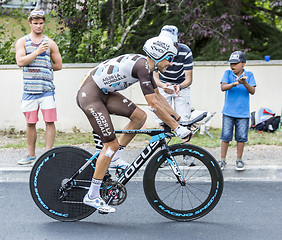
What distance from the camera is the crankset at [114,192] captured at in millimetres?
4660

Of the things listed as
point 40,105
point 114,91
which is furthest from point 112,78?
point 40,105

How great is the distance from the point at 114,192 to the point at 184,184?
70 centimetres

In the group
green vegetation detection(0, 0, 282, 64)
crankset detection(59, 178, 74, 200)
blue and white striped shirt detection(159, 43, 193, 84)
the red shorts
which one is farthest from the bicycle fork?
green vegetation detection(0, 0, 282, 64)

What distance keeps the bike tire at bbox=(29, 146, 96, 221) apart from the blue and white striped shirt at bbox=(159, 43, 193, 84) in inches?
97.7

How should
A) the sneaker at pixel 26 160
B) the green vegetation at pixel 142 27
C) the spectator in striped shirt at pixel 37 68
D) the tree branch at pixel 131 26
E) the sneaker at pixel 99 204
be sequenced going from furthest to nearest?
the tree branch at pixel 131 26 → the green vegetation at pixel 142 27 → the sneaker at pixel 26 160 → the spectator in striped shirt at pixel 37 68 → the sneaker at pixel 99 204

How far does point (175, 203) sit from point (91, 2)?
8.07 m

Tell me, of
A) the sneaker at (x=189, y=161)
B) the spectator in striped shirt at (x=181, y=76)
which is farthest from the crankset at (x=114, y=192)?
the spectator in striped shirt at (x=181, y=76)

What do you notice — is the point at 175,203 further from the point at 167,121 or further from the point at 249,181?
the point at 249,181

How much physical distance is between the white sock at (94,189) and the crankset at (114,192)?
0.07m

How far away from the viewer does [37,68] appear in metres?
6.64

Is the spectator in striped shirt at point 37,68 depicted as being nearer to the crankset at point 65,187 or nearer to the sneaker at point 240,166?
the crankset at point 65,187

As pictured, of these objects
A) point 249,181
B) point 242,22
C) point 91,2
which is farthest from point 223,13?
point 249,181

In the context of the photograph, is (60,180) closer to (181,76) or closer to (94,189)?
(94,189)

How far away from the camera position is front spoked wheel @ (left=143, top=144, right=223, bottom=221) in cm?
461
